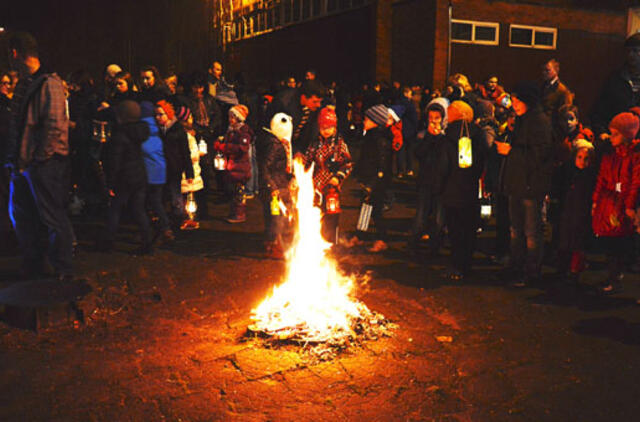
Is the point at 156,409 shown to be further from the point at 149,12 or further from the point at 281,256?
the point at 149,12

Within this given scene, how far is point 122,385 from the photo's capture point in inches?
164

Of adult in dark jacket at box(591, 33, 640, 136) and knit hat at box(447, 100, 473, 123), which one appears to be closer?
knit hat at box(447, 100, 473, 123)

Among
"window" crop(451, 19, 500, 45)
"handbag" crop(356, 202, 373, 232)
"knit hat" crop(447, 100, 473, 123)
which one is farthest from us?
"window" crop(451, 19, 500, 45)

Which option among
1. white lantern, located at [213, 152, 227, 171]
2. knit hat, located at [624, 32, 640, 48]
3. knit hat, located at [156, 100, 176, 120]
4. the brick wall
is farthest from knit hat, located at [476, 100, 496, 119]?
the brick wall

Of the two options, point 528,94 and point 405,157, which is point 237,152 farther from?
point 405,157

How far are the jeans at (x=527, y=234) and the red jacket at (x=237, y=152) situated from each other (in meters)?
4.29

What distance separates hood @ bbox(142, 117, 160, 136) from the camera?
8023 millimetres

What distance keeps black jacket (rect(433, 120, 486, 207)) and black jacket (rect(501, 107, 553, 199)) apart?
47 centimetres

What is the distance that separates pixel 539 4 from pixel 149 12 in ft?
56.2

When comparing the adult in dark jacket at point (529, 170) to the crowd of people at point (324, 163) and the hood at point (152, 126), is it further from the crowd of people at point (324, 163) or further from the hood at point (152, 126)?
the hood at point (152, 126)

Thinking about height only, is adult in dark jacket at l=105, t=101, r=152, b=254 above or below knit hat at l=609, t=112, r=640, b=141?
below

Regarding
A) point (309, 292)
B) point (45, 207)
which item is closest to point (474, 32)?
point (309, 292)

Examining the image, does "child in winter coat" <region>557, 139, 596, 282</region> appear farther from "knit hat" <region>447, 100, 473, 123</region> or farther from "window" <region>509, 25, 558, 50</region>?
"window" <region>509, 25, 558, 50</region>

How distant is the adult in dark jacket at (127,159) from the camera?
294 inches
